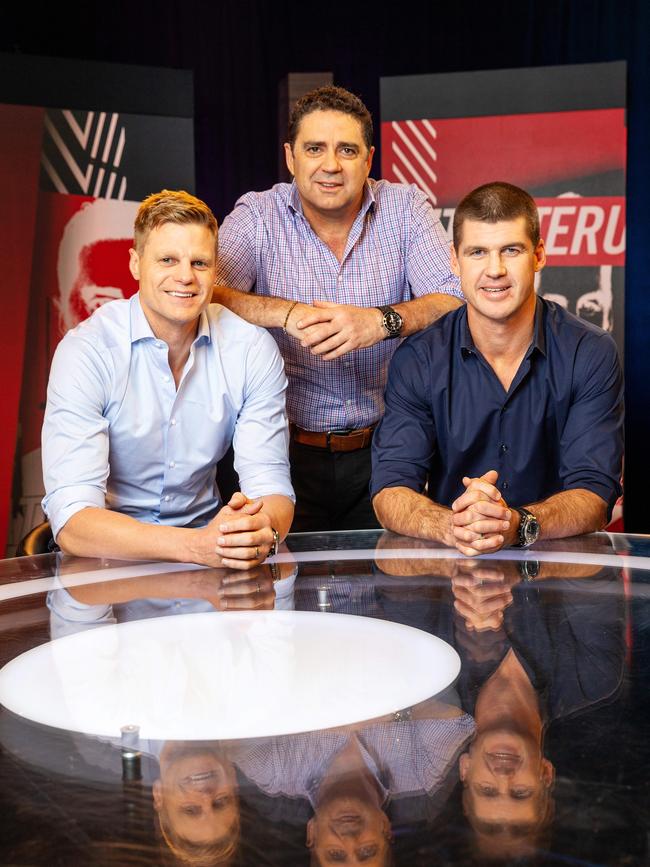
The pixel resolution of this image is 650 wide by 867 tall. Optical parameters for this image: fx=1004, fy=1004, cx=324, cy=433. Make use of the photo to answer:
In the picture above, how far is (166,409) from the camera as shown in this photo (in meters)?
2.57

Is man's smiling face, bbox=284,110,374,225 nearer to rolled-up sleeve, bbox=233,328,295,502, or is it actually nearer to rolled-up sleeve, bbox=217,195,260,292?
rolled-up sleeve, bbox=217,195,260,292

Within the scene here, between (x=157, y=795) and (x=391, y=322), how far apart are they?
6.81 ft

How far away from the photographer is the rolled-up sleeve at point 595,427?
8.16 ft

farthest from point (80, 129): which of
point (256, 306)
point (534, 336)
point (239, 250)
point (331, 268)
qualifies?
point (534, 336)

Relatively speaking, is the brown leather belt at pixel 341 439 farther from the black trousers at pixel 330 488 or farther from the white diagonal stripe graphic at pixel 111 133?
the white diagonal stripe graphic at pixel 111 133

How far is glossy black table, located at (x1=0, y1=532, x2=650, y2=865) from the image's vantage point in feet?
2.81

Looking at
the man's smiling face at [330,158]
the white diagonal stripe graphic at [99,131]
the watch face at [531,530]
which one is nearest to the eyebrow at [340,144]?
the man's smiling face at [330,158]

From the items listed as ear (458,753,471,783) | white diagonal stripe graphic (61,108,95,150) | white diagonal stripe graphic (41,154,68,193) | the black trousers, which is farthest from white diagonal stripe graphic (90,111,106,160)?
ear (458,753,471,783)

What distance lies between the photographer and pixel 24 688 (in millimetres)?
1285

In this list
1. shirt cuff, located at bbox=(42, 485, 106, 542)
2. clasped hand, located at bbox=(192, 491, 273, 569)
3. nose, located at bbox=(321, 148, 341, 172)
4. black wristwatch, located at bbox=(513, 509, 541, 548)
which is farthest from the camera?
nose, located at bbox=(321, 148, 341, 172)

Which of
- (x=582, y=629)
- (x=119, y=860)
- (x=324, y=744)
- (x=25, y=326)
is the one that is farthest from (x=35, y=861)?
(x=25, y=326)

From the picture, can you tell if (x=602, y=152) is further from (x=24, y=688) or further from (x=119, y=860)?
(x=119, y=860)

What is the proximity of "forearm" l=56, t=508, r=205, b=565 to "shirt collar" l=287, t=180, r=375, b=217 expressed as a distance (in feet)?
4.44

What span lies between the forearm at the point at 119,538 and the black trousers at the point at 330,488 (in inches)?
43.4
